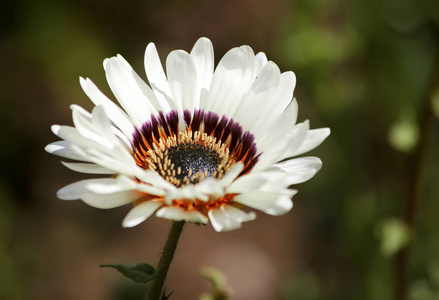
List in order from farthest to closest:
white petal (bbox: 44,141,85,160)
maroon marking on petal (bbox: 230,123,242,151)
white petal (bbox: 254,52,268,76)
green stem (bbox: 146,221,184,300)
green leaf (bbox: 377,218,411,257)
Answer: green leaf (bbox: 377,218,411,257) < maroon marking on petal (bbox: 230,123,242,151) < white petal (bbox: 254,52,268,76) < white petal (bbox: 44,141,85,160) < green stem (bbox: 146,221,184,300)

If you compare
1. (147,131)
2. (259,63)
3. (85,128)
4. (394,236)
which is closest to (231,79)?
(259,63)

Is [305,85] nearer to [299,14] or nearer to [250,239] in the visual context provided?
[299,14]

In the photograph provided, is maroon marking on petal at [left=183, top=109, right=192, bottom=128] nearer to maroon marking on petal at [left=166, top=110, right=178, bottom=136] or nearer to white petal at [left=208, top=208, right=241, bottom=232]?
maroon marking on petal at [left=166, top=110, right=178, bottom=136]

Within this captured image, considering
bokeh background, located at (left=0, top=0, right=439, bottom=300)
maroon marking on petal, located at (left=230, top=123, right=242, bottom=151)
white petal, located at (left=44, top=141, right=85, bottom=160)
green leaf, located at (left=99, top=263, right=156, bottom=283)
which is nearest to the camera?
green leaf, located at (left=99, top=263, right=156, bottom=283)

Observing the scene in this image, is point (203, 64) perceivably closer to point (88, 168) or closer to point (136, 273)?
point (88, 168)

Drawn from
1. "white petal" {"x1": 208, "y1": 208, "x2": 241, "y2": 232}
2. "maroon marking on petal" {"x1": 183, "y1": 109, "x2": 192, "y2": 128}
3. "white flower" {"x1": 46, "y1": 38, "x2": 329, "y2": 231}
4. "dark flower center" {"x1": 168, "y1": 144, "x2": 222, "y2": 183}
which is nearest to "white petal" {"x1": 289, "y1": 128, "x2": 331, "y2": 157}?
"white flower" {"x1": 46, "y1": 38, "x2": 329, "y2": 231}

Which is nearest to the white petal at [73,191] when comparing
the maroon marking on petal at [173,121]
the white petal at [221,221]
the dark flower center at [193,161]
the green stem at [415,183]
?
the white petal at [221,221]

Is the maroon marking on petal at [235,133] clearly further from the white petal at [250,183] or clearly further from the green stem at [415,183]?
Result: the green stem at [415,183]
